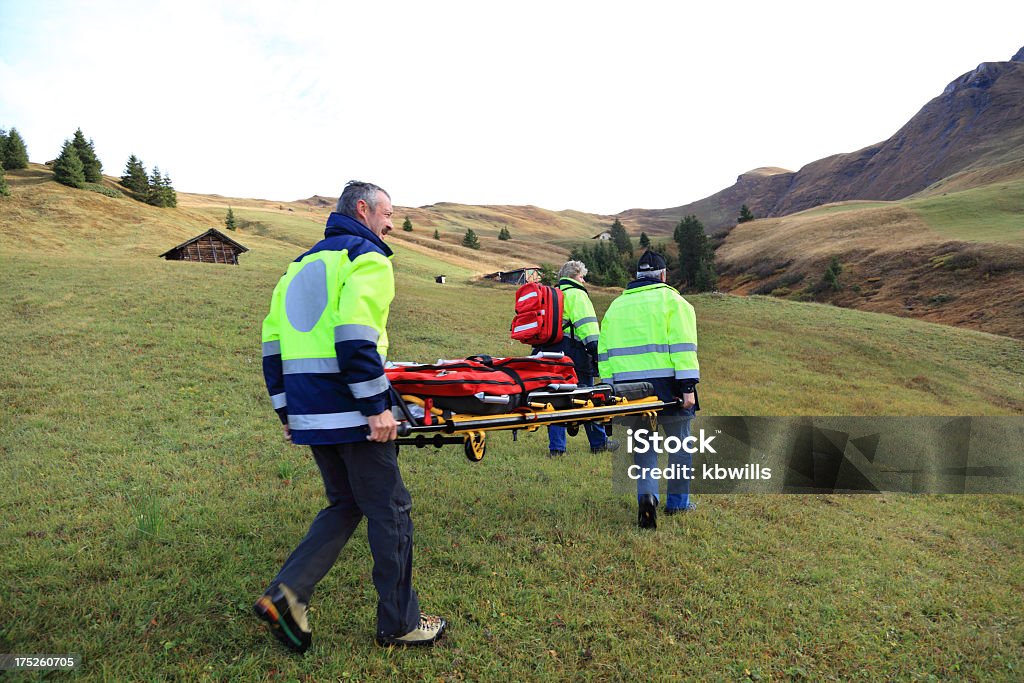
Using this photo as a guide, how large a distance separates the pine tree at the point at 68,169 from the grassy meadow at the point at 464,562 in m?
58.8

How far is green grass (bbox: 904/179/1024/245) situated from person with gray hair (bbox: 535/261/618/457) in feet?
205

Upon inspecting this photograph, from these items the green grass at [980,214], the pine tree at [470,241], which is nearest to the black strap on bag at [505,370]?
Result: the green grass at [980,214]

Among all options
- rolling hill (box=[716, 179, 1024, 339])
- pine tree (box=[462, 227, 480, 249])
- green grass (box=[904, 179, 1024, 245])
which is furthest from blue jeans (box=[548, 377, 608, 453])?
pine tree (box=[462, 227, 480, 249])

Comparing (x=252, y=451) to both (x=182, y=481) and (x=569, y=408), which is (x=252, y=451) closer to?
(x=182, y=481)

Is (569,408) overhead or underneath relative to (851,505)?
overhead

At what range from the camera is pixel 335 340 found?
11.1 ft

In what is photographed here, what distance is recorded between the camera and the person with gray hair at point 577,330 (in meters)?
8.30

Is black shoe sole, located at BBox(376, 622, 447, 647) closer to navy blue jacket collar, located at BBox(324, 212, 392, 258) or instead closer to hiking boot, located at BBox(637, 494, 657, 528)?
navy blue jacket collar, located at BBox(324, 212, 392, 258)

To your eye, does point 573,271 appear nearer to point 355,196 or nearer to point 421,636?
point 355,196

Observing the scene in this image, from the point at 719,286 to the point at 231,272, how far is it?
219ft

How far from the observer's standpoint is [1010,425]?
1380 centimetres

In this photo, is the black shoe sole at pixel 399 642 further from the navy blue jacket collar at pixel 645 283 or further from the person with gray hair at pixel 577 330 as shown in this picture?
the person with gray hair at pixel 577 330

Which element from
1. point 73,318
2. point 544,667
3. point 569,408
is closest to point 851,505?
point 569,408

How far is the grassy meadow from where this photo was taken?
3.80m
